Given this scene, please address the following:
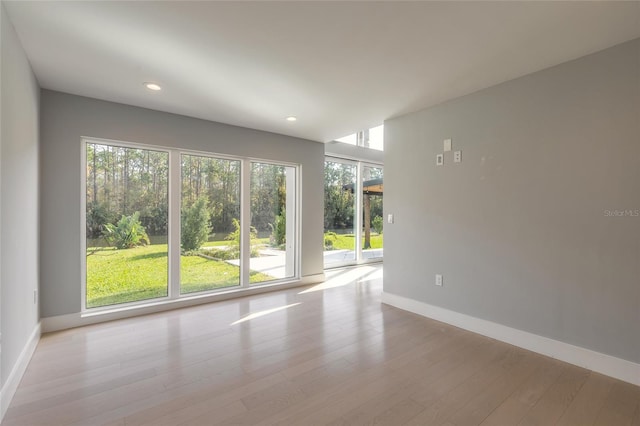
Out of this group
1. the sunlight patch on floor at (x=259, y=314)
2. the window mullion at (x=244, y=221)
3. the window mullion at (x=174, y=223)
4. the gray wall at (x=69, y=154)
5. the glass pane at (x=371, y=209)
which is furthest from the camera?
the glass pane at (x=371, y=209)

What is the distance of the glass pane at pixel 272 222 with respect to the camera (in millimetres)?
4570

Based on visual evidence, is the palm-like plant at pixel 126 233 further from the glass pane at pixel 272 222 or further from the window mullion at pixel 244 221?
the glass pane at pixel 272 222

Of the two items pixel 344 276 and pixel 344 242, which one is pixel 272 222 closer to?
pixel 344 276

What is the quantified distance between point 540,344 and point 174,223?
4.26 m

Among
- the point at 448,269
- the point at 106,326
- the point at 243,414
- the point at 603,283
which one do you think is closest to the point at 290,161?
the point at 448,269

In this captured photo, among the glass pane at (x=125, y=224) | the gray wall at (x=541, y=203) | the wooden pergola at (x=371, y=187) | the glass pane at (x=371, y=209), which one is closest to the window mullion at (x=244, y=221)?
the glass pane at (x=125, y=224)

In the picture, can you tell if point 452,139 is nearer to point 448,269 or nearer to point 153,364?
point 448,269

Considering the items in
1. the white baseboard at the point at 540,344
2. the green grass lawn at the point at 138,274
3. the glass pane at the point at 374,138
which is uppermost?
the glass pane at the point at 374,138

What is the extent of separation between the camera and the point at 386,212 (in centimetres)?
404

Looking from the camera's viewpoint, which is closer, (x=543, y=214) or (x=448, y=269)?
(x=543, y=214)

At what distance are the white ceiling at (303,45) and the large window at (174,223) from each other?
0.89 meters

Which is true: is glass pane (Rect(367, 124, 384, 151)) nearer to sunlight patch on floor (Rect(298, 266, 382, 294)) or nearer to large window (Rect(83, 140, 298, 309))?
large window (Rect(83, 140, 298, 309))

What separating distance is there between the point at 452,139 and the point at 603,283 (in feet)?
6.17

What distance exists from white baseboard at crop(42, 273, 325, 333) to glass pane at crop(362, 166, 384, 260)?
2.44 metres
